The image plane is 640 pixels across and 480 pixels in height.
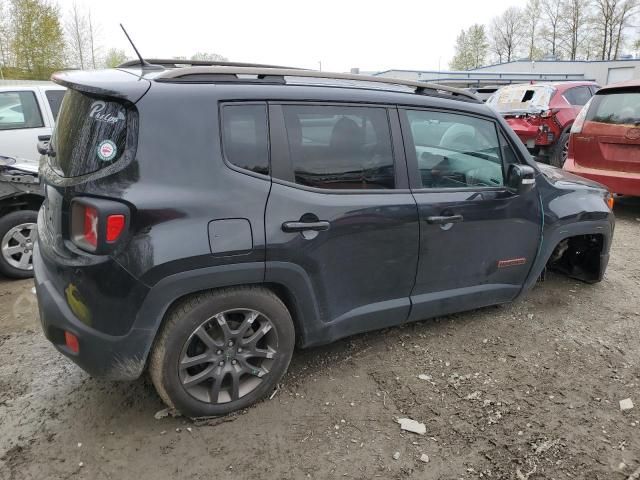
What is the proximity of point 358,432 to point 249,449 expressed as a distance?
55 cm

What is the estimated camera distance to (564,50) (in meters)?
51.7

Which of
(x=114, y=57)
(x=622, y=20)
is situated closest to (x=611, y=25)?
(x=622, y=20)

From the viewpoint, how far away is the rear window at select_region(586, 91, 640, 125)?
6117 millimetres

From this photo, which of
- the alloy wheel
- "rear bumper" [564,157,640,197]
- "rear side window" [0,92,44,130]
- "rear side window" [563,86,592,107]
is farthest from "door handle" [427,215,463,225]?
"rear side window" [563,86,592,107]

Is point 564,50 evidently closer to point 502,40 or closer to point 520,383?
point 502,40

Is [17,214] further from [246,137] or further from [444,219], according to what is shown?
[444,219]

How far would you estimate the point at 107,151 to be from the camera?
7.22ft

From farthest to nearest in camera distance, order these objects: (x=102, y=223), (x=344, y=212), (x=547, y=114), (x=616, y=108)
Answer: (x=547, y=114), (x=616, y=108), (x=344, y=212), (x=102, y=223)

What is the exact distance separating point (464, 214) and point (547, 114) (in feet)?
24.1

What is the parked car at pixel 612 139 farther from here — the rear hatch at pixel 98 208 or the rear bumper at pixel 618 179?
the rear hatch at pixel 98 208

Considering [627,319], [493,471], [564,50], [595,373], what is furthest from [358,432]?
[564,50]

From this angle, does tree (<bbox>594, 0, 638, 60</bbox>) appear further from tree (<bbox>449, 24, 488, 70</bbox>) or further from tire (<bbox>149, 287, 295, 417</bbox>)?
tire (<bbox>149, 287, 295, 417</bbox>)

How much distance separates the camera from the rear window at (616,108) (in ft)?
20.1

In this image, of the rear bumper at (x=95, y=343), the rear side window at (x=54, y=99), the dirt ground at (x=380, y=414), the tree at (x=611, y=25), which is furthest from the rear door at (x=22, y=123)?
the tree at (x=611, y=25)
